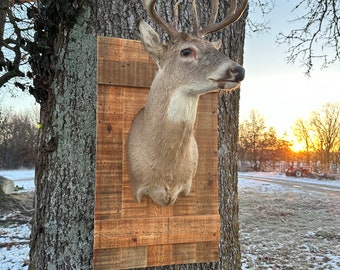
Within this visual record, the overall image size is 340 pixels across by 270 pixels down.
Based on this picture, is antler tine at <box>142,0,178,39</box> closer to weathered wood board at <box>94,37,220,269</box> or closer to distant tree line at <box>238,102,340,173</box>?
weathered wood board at <box>94,37,220,269</box>

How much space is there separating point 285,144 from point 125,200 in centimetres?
3533

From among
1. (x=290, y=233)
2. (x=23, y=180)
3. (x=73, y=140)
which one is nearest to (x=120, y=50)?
(x=73, y=140)

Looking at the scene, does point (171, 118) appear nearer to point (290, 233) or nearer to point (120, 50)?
point (120, 50)

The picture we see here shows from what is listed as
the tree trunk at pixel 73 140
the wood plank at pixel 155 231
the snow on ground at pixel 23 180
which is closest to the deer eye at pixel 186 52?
the tree trunk at pixel 73 140

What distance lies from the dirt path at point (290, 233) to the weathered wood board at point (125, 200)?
3818mm

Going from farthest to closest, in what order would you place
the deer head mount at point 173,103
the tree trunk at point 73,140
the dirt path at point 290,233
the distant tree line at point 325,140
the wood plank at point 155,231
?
the distant tree line at point 325,140 < the dirt path at point 290,233 < the tree trunk at point 73,140 < the wood plank at point 155,231 < the deer head mount at point 173,103

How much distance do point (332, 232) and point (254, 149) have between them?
26.2m

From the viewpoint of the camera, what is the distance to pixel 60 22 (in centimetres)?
193

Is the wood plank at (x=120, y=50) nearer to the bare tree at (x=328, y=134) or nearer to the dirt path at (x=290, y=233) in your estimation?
the dirt path at (x=290, y=233)

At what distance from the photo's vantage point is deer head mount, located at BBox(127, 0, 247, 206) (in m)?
1.32

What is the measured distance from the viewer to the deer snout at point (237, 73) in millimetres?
Result: 1203

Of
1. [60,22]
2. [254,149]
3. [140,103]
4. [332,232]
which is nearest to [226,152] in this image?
[140,103]

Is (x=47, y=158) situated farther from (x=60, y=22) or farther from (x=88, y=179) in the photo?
(x=60, y=22)

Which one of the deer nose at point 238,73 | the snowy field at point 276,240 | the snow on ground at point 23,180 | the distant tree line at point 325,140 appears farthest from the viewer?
the distant tree line at point 325,140
